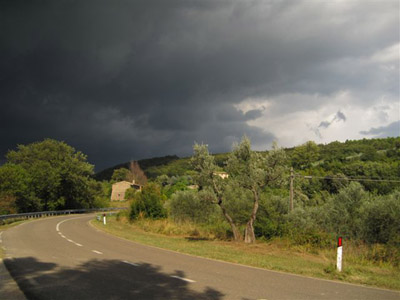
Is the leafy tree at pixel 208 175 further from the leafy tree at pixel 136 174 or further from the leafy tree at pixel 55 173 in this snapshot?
the leafy tree at pixel 136 174

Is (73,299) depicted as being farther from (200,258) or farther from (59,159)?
(59,159)

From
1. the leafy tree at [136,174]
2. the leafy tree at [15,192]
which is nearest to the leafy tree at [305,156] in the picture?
the leafy tree at [136,174]

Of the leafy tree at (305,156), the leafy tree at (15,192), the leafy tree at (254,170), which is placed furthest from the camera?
the leafy tree at (305,156)

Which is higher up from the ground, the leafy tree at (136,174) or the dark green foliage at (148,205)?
the leafy tree at (136,174)

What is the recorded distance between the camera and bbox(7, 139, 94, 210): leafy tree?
5422cm

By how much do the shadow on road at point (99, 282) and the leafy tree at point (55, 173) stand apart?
149ft

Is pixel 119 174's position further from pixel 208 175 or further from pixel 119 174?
pixel 208 175

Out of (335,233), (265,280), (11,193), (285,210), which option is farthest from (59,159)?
(265,280)

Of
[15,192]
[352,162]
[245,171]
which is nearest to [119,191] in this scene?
[15,192]

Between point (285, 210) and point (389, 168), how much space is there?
4325 cm

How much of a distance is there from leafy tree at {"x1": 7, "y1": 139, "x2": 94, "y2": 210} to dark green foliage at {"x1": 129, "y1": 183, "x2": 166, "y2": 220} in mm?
24879

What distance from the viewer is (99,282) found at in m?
7.68

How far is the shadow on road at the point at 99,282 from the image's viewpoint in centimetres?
658

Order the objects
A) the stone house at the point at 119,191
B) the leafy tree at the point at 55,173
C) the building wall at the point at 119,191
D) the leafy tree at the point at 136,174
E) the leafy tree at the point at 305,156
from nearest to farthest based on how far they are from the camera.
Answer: the leafy tree at the point at 55,173 < the leafy tree at the point at 305,156 < the stone house at the point at 119,191 < the building wall at the point at 119,191 < the leafy tree at the point at 136,174
